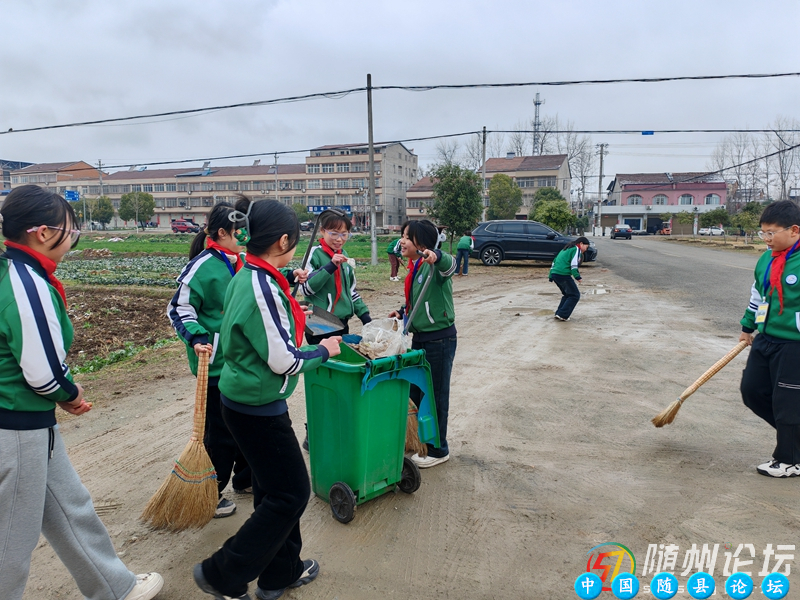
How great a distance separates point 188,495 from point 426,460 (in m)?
1.61

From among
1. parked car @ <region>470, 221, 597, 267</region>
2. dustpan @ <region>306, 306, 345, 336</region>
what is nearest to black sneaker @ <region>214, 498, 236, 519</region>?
dustpan @ <region>306, 306, 345, 336</region>

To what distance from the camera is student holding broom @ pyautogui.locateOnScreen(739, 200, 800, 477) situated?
3.54 m

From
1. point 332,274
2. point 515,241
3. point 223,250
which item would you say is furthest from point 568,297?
point 515,241

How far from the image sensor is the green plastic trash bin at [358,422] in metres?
2.97

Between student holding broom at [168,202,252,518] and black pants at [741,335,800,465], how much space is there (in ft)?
11.3

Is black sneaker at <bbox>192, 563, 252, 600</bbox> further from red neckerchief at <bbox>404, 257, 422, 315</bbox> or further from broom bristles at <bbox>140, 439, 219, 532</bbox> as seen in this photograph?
red neckerchief at <bbox>404, 257, 422, 315</bbox>

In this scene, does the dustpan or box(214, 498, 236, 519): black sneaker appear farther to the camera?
the dustpan

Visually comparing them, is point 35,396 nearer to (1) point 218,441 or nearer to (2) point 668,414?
(1) point 218,441

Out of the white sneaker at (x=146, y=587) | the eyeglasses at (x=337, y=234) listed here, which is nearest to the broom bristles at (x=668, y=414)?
the eyeglasses at (x=337, y=234)

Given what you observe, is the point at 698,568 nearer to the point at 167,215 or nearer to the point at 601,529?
the point at 601,529

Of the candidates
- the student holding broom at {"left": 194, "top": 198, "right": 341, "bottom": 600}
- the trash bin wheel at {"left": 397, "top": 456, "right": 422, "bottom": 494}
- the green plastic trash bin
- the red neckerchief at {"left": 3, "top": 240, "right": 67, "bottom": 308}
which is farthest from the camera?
the trash bin wheel at {"left": 397, "top": 456, "right": 422, "bottom": 494}

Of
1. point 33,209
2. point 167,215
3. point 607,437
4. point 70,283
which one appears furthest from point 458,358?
point 167,215

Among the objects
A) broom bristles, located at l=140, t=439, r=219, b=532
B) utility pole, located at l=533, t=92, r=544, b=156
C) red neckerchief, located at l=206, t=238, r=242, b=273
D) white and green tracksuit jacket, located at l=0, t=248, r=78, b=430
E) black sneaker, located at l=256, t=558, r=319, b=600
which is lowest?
black sneaker, located at l=256, t=558, r=319, b=600

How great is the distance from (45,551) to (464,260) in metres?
14.5
